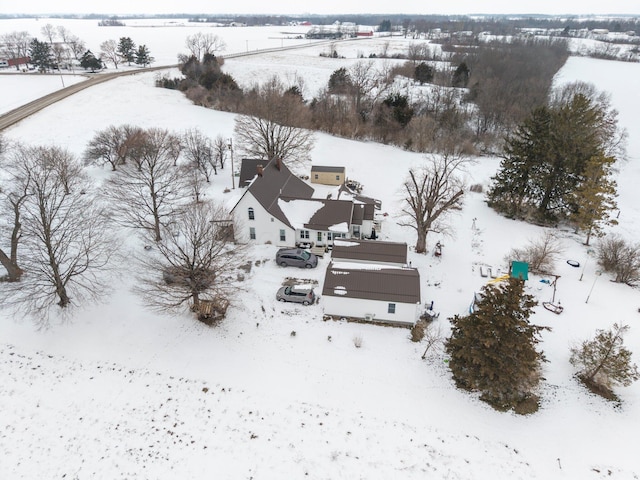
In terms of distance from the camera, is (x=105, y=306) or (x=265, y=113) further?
(x=265, y=113)

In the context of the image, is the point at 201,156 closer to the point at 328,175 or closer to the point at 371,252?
the point at 328,175

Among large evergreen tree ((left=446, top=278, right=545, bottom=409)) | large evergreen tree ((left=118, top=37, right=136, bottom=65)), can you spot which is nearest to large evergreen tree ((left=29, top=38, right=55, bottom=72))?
large evergreen tree ((left=118, top=37, right=136, bottom=65))

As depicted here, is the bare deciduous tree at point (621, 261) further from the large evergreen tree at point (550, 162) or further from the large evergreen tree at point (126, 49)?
the large evergreen tree at point (126, 49)

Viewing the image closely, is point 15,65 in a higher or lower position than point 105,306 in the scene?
higher

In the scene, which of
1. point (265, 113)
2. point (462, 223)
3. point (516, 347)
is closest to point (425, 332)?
point (516, 347)

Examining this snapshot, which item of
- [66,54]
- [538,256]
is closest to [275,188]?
[538,256]

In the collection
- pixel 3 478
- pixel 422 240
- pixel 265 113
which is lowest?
pixel 3 478

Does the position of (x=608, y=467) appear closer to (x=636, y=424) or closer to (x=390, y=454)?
(x=636, y=424)
